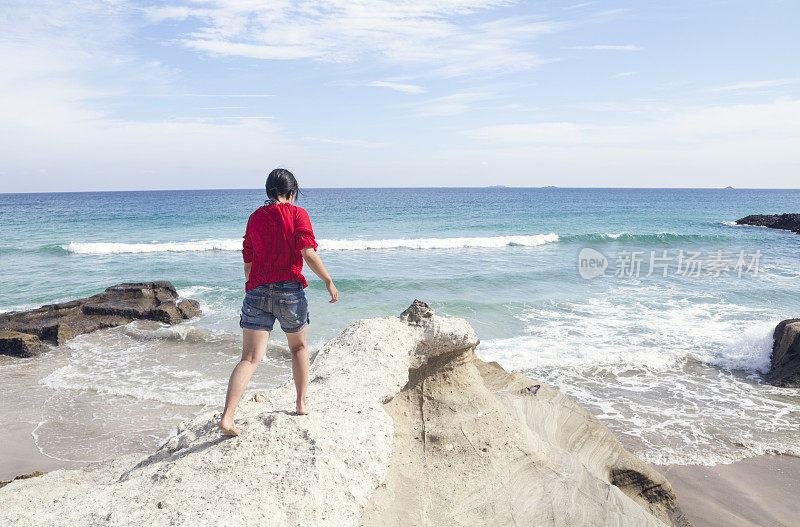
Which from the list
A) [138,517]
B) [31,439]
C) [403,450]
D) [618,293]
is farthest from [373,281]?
[138,517]

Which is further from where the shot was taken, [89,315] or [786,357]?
[89,315]

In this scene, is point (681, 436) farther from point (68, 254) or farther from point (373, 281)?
point (68, 254)

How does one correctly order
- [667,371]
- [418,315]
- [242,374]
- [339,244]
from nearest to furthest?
[242,374] < [418,315] < [667,371] < [339,244]

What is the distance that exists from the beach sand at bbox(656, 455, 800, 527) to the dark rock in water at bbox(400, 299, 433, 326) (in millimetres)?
2813

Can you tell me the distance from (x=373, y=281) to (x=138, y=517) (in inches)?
507

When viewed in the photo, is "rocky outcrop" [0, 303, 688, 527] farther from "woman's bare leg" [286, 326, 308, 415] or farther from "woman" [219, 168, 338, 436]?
"woman" [219, 168, 338, 436]

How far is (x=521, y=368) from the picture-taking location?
7859 mm

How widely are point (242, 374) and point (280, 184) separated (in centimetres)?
116

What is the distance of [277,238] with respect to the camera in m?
2.90

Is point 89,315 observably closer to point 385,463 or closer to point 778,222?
point 385,463

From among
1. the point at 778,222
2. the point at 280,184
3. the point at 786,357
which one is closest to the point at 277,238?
the point at 280,184

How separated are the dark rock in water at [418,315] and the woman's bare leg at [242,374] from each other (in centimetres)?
177

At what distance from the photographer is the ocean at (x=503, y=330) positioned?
600 cm

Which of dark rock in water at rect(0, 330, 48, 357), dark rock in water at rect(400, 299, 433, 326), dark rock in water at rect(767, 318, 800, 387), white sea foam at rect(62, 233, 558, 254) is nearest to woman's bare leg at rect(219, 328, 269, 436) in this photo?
dark rock in water at rect(400, 299, 433, 326)
